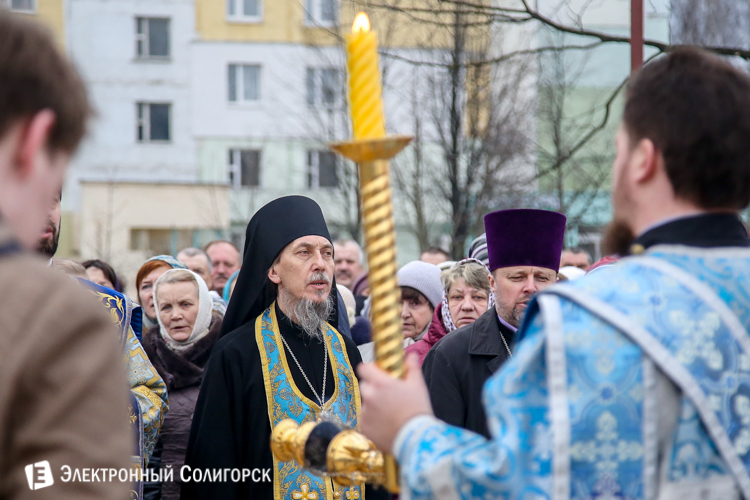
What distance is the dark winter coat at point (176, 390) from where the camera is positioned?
4887mm

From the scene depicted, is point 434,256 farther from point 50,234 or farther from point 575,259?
point 50,234

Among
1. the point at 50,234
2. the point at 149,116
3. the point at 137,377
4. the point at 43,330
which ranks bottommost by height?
the point at 137,377

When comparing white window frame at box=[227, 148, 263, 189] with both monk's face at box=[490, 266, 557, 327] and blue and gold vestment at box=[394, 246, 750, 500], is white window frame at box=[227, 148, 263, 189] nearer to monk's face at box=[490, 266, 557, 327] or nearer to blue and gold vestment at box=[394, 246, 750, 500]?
monk's face at box=[490, 266, 557, 327]

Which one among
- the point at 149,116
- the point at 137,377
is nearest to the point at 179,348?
the point at 137,377

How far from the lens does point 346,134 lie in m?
18.5

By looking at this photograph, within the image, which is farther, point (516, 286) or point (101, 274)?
point (101, 274)

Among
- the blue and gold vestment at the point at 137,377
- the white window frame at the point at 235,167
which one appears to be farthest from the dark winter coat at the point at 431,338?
the white window frame at the point at 235,167

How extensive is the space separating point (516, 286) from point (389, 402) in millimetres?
2570

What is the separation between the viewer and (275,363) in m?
4.20

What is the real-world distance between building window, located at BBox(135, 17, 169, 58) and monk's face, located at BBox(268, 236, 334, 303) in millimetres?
26174

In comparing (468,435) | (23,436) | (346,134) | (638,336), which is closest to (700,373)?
(638,336)

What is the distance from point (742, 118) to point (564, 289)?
0.57m

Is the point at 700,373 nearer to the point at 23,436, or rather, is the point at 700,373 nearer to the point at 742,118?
the point at 742,118

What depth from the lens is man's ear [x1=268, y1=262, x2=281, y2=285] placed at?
452cm
